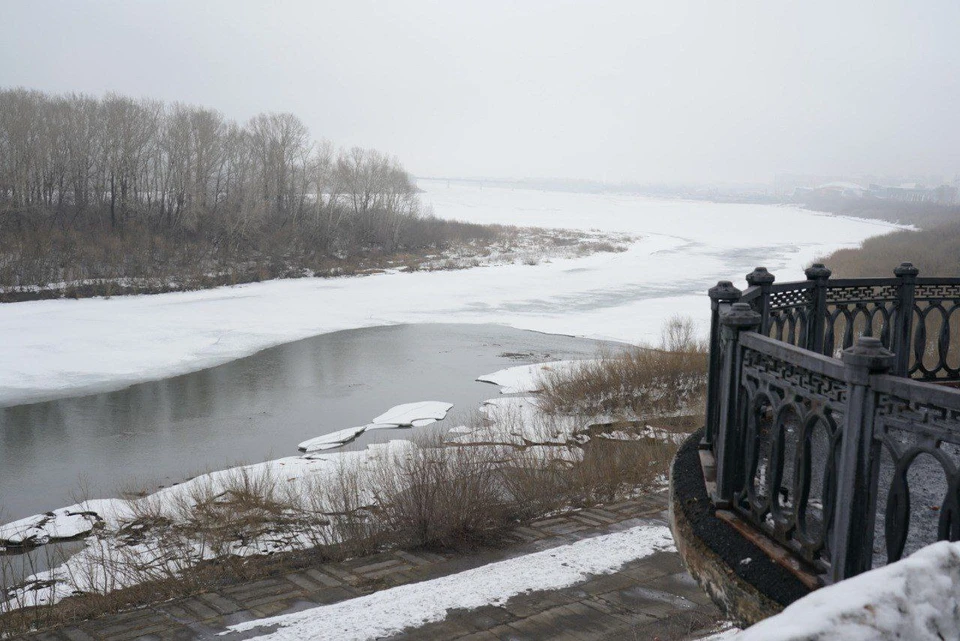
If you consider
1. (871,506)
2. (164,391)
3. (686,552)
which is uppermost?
(871,506)

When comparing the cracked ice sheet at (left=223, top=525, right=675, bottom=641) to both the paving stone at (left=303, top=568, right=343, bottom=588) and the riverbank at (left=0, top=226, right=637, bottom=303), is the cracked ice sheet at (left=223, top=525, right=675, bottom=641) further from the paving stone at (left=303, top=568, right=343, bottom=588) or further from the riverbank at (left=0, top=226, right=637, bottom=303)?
the riverbank at (left=0, top=226, right=637, bottom=303)

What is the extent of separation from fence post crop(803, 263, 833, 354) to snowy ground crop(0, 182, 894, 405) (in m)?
17.4

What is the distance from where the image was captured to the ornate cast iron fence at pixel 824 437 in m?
2.74

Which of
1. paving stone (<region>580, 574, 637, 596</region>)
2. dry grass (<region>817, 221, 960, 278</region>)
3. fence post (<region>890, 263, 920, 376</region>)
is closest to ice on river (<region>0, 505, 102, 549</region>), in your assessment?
paving stone (<region>580, 574, 637, 596</region>)

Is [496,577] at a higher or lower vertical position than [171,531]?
higher

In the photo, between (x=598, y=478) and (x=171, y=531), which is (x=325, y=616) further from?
(x=598, y=478)

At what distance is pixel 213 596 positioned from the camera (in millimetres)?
7809

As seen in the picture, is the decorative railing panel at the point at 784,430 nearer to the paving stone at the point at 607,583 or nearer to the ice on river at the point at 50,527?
the paving stone at the point at 607,583

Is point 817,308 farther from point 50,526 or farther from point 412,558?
point 50,526

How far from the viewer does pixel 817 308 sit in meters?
5.92

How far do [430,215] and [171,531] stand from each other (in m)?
53.3

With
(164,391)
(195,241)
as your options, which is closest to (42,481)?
(164,391)

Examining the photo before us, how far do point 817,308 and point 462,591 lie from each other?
12.8 feet

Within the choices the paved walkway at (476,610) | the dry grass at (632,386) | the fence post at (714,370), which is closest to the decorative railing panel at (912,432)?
the fence post at (714,370)
